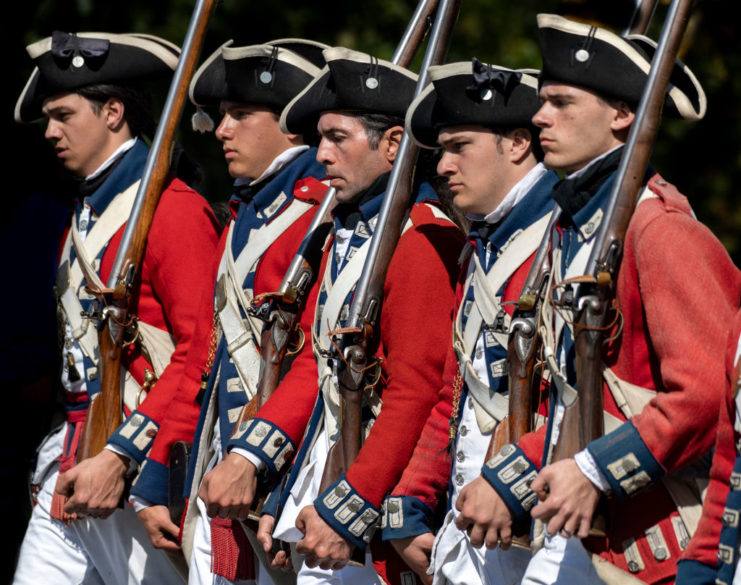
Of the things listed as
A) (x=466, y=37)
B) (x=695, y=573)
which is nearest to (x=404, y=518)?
(x=695, y=573)

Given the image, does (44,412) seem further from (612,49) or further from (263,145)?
(612,49)

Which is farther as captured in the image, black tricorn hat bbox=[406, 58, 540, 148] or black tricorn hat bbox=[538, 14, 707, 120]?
black tricorn hat bbox=[406, 58, 540, 148]

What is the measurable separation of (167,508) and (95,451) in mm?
437

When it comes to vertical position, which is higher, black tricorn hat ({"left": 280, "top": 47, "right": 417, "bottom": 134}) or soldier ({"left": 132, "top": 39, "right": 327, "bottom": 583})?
black tricorn hat ({"left": 280, "top": 47, "right": 417, "bottom": 134})

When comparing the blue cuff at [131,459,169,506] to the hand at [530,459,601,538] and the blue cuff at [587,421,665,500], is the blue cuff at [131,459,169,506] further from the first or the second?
the blue cuff at [587,421,665,500]

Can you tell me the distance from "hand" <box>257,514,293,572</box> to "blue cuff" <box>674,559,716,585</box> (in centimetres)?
181

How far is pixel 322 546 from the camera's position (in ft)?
13.9

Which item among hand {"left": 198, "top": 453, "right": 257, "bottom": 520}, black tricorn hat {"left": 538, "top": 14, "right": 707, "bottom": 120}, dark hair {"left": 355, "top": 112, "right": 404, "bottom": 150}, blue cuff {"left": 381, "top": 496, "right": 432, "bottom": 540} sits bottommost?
hand {"left": 198, "top": 453, "right": 257, "bottom": 520}

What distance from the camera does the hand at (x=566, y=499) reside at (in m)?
3.39

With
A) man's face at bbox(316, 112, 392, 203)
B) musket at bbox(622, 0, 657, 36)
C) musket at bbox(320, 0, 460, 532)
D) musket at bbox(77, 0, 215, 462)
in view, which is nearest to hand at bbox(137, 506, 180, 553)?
musket at bbox(77, 0, 215, 462)

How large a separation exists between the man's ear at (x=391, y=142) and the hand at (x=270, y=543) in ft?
4.21

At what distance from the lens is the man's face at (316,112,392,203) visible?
15.6 ft

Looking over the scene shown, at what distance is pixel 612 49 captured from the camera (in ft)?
12.4

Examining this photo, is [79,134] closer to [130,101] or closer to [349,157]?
[130,101]
